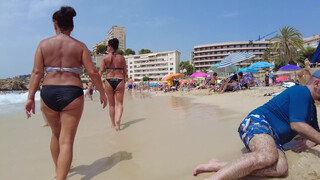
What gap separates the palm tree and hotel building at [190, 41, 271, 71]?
179 ft

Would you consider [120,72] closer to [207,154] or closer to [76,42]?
[76,42]

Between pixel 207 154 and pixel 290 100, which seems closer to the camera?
pixel 290 100

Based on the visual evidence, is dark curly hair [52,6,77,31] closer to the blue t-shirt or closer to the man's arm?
the blue t-shirt

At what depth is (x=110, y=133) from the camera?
3479mm

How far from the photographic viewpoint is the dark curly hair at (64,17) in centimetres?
185

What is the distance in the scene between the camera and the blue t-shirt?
5.80 feet

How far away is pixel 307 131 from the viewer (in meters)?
1.71

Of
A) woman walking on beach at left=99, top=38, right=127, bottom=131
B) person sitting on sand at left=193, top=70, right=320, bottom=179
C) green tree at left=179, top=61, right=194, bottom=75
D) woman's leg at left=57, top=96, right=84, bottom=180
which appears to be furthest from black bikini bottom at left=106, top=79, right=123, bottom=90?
green tree at left=179, top=61, right=194, bottom=75

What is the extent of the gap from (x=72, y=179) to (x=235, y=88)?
35.9 feet

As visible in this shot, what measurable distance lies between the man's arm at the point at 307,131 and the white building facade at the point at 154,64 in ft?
286

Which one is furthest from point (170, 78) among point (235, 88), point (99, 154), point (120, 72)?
point (99, 154)

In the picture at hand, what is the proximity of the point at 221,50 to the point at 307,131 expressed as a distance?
91.6 m

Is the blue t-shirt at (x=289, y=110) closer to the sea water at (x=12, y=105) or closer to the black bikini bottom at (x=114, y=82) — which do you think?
the black bikini bottom at (x=114, y=82)

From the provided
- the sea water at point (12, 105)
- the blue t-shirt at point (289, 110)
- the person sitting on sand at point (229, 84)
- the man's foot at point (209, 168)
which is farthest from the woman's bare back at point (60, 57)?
the person sitting on sand at point (229, 84)
